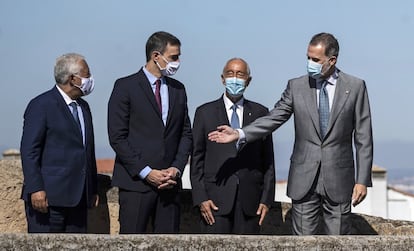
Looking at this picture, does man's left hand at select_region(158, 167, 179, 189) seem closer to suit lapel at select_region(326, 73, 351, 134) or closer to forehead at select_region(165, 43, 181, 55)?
forehead at select_region(165, 43, 181, 55)

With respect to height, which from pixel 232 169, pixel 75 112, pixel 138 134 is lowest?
pixel 232 169

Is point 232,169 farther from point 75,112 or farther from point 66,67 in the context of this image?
point 66,67

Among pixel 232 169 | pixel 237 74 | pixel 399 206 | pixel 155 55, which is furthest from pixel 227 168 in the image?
pixel 399 206

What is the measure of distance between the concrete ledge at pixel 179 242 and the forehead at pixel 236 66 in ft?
8.07

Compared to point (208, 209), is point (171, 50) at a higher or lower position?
higher

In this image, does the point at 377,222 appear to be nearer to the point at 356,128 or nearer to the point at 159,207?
the point at 356,128

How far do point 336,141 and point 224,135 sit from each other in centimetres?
86

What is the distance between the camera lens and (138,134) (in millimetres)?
7684

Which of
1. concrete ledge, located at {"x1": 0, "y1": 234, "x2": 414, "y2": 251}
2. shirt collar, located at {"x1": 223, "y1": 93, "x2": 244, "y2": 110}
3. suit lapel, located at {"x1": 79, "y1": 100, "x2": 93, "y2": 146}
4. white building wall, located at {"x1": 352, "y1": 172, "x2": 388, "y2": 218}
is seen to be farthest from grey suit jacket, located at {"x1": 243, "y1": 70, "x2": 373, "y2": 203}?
white building wall, located at {"x1": 352, "y1": 172, "x2": 388, "y2": 218}

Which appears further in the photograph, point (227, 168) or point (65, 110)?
point (227, 168)

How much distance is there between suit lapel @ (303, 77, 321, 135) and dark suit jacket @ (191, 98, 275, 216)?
640 mm

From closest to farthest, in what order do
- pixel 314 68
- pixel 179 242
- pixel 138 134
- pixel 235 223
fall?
pixel 179 242 < pixel 314 68 < pixel 138 134 < pixel 235 223

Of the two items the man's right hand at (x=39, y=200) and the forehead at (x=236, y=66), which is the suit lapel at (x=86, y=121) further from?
the forehead at (x=236, y=66)

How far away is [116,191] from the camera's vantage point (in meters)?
8.80
